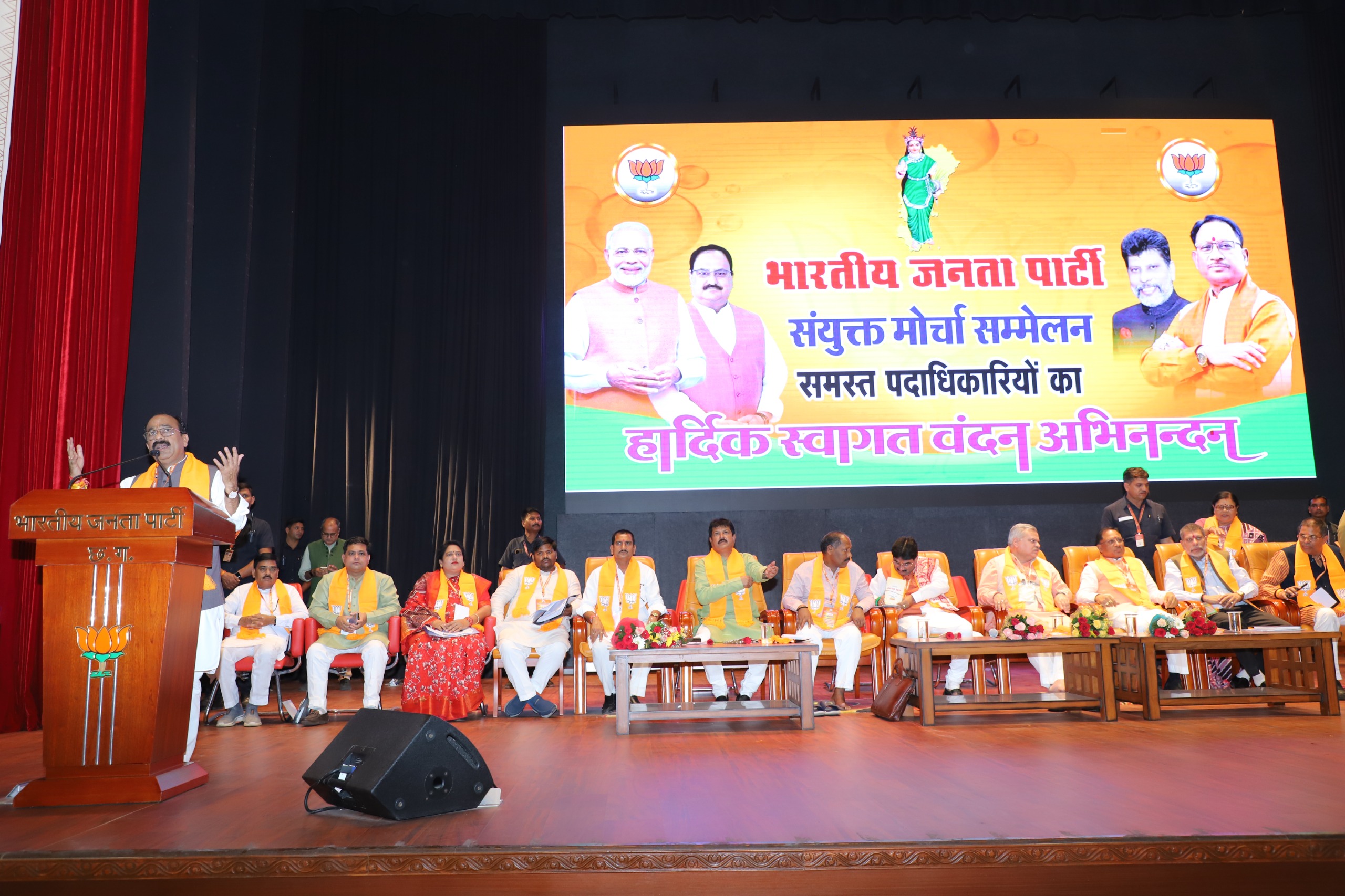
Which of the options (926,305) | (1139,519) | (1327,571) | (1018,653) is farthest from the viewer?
(926,305)

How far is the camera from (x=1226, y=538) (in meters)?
6.10

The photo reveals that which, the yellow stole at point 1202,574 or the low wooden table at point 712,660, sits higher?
the yellow stole at point 1202,574

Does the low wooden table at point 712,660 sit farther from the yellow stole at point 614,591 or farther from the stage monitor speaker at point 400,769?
the stage monitor speaker at point 400,769

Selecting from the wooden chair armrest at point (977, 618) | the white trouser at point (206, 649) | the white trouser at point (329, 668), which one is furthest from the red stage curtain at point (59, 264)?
the wooden chair armrest at point (977, 618)

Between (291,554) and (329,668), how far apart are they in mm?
1886

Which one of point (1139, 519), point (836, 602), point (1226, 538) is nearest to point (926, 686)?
point (836, 602)

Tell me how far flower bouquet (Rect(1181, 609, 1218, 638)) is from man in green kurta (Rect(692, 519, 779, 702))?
2112 mm

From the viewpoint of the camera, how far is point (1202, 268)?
271 inches

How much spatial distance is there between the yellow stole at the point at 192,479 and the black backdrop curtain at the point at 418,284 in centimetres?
353

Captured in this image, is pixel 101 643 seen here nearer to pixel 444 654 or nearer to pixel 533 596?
pixel 444 654

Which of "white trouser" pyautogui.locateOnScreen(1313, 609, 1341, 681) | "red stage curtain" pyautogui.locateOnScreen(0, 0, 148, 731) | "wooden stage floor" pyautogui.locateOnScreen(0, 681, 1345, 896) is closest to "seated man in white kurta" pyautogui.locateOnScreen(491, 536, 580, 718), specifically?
"wooden stage floor" pyautogui.locateOnScreen(0, 681, 1345, 896)

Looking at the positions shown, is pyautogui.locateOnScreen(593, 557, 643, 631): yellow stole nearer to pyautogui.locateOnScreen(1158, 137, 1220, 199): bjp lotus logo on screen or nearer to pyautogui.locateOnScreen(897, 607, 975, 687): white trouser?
pyautogui.locateOnScreen(897, 607, 975, 687): white trouser

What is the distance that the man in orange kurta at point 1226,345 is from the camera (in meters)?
6.79

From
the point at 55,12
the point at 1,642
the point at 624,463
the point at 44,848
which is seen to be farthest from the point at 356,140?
the point at 44,848
